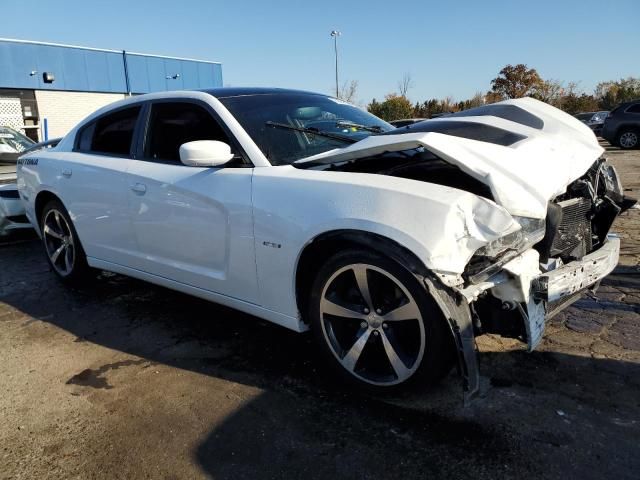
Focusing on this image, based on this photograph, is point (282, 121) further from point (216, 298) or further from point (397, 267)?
point (397, 267)

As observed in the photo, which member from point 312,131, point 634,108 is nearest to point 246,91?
point 312,131

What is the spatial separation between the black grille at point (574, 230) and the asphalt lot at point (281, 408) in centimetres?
62

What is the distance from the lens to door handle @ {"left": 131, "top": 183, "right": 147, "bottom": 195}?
3461 mm

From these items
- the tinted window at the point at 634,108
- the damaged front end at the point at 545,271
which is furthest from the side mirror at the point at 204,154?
the tinted window at the point at 634,108

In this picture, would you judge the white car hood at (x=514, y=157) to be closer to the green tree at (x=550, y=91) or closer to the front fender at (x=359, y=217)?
the front fender at (x=359, y=217)

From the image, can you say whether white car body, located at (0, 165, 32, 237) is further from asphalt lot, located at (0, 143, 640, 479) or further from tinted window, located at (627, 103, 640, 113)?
tinted window, located at (627, 103, 640, 113)

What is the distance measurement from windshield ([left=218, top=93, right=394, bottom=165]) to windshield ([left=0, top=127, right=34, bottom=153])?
512 cm

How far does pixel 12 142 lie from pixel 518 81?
40167mm

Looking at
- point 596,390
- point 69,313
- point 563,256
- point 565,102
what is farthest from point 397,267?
point 565,102

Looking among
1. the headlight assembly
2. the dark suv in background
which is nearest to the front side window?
the headlight assembly

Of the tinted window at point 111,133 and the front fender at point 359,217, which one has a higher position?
the tinted window at point 111,133

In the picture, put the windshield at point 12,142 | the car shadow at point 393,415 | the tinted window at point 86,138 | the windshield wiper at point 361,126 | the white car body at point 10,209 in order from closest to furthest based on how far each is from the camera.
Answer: the car shadow at point 393,415 → the windshield wiper at point 361,126 → the tinted window at point 86,138 → the white car body at point 10,209 → the windshield at point 12,142

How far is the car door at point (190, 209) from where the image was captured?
2920mm

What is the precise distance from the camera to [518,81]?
132 feet
